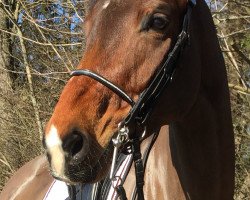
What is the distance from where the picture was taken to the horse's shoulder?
448cm

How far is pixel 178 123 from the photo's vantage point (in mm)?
2721

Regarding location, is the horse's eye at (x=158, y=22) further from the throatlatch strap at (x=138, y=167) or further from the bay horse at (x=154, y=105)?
the throatlatch strap at (x=138, y=167)

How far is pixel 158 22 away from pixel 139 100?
0.37 metres

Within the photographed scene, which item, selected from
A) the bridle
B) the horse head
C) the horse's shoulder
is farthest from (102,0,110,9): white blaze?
the horse's shoulder

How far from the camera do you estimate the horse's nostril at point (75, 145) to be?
7.08 feet

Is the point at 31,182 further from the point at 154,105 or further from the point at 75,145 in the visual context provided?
the point at 75,145

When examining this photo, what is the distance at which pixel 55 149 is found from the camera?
2168 mm

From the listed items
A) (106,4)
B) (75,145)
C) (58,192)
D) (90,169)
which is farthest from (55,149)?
(58,192)

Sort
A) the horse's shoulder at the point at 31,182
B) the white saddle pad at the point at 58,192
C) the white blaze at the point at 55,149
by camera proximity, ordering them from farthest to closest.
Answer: the horse's shoulder at the point at 31,182 < the white saddle pad at the point at 58,192 < the white blaze at the point at 55,149

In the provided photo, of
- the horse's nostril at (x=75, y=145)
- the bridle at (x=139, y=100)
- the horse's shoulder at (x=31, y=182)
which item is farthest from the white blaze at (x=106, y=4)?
the horse's shoulder at (x=31, y=182)

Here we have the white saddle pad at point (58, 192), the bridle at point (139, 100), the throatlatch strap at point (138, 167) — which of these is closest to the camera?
the bridle at point (139, 100)

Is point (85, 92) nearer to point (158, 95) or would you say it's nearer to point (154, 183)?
point (158, 95)

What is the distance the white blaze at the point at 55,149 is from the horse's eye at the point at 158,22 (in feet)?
2.19

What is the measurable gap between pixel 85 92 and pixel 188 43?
0.62 m
